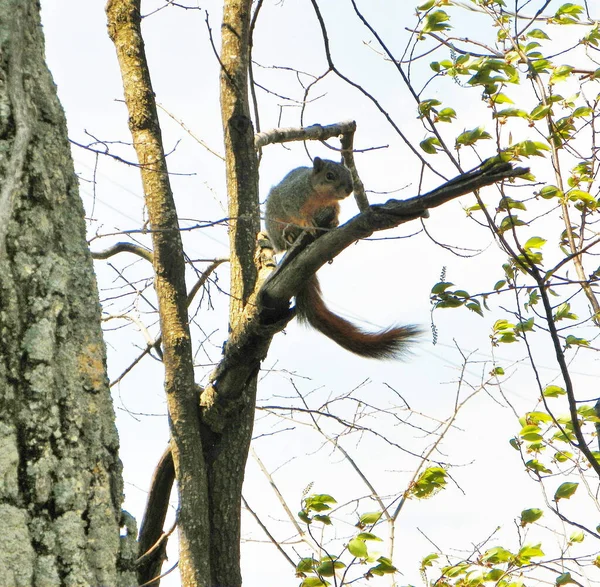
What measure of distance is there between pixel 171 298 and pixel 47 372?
221 centimetres

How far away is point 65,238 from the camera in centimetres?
112

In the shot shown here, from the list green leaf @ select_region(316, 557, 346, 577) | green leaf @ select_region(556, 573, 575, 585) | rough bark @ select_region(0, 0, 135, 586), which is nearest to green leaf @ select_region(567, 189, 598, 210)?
green leaf @ select_region(556, 573, 575, 585)

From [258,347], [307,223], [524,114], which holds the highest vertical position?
[307,223]

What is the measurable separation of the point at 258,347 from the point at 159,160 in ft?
3.00

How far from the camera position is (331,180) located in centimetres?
539

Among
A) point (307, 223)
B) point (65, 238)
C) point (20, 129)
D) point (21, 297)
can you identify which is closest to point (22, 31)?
point (20, 129)

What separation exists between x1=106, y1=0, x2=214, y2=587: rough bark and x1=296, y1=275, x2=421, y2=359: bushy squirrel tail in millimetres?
578

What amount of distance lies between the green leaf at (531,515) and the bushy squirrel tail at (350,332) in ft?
3.09

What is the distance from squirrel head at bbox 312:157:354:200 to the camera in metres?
5.37

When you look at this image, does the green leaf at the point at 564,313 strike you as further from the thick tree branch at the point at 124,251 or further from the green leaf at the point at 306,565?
the thick tree branch at the point at 124,251

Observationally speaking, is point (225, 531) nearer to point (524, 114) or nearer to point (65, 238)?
point (524, 114)

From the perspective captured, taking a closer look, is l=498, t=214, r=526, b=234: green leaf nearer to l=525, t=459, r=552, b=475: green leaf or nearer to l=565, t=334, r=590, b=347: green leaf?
l=565, t=334, r=590, b=347: green leaf

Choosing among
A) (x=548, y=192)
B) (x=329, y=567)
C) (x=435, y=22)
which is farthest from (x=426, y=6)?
(x=329, y=567)

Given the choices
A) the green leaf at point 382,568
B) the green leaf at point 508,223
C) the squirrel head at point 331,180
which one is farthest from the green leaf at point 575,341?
the squirrel head at point 331,180
